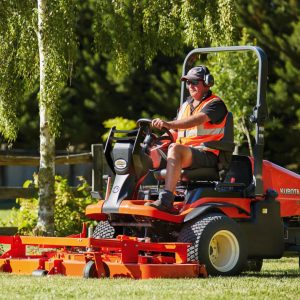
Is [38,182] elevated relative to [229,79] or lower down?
lower down

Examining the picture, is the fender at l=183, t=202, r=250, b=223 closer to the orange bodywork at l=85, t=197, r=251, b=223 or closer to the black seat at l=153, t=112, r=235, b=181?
the orange bodywork at l=85, t=197, r=251, b=223

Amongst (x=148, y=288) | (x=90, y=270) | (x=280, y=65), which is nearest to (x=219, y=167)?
(x=90, y=270)

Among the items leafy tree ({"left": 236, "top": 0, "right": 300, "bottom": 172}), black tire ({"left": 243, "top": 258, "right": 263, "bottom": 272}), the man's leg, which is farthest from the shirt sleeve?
leafy tree ({"left": 236, "top": 0, "right": 300, "bottom": 172})

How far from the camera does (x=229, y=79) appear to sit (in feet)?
77.3

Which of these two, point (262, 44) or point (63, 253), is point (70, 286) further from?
point (262, 44)

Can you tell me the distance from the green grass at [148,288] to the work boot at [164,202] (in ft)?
2.55

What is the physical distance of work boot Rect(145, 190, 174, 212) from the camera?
905 centimetres

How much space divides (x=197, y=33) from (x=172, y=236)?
16.7 ft

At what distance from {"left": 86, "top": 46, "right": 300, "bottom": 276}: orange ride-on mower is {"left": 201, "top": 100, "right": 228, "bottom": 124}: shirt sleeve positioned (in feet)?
0.33

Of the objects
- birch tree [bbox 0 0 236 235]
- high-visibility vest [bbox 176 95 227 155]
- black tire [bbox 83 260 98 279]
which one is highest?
birch tree [bbox 0 0 236 235]

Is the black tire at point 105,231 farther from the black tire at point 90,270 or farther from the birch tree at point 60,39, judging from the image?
the birch tree at point 60,39

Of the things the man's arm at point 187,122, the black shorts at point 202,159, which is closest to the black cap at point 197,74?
the man's arm at point 187,122

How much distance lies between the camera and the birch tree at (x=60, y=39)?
13258mm

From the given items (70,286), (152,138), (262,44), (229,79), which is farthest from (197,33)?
(262,44)
